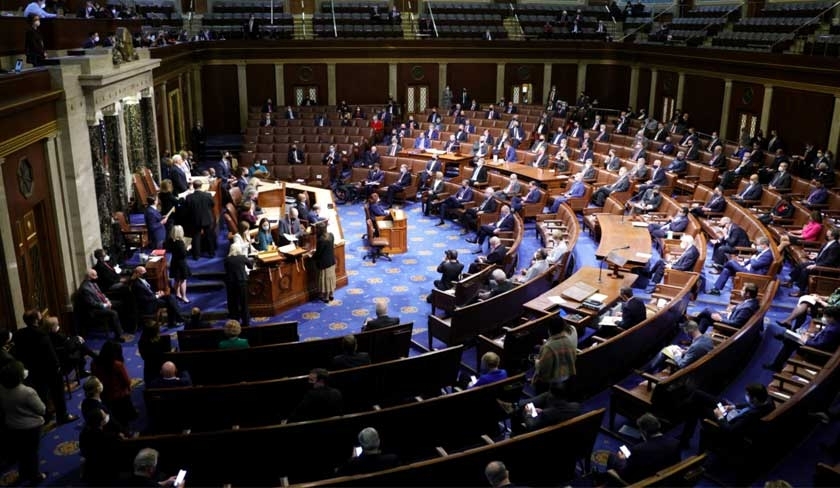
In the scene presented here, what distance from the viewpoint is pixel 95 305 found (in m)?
9.72

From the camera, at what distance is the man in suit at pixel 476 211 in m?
15.4

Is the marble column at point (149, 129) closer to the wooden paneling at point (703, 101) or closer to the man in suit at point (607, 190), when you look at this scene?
the man in suit at point (607, 190)

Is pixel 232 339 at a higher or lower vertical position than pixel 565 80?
lower

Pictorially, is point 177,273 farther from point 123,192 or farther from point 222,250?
point 123,192

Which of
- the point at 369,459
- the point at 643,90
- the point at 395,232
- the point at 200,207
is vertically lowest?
the point at 395,232

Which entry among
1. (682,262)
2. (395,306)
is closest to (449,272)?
(395,306)

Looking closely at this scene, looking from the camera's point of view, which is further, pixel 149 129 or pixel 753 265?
pixel 149 129

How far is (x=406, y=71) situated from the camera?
2719 cm

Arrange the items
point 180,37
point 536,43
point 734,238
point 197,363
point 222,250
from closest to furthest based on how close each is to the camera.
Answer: point 197,363, point 734,238, point 222,250, point 180,37, point 536,43

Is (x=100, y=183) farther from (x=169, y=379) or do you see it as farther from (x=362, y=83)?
(x=362, y=83)

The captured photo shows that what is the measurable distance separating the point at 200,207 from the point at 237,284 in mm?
2363

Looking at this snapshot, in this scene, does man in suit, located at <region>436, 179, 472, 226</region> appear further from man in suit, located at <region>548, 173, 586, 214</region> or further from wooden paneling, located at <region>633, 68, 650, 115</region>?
wooden paneling, located at <region>633, 68, 650, 115</region>

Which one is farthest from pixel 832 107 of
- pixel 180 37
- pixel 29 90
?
pixel 180 37

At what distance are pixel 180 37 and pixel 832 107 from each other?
1876 cm
